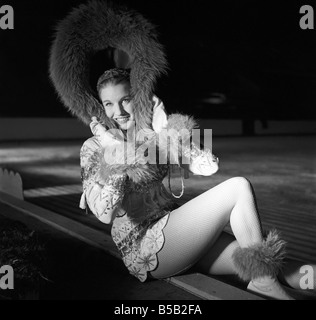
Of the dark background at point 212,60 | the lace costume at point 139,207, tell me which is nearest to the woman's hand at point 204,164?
the lace costume at point 139,207

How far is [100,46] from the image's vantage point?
2.16 m

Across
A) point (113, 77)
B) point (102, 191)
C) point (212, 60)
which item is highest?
point (212, 60)

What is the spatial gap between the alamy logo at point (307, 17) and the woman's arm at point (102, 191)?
153 centimetres

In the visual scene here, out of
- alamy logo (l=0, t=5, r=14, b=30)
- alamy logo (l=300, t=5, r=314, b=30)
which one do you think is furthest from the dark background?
alamy logo (l=300, t=5, r=314, b=30)

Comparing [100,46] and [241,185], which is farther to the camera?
[100,46]

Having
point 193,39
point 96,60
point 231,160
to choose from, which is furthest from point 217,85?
point 96,60

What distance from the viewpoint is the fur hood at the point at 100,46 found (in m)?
2.07

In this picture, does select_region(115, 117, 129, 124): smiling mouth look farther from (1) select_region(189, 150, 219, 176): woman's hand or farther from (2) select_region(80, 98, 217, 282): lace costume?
(1) select_region(189, 150, 219, 176): woman's hand

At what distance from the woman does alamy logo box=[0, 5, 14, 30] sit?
0.92 meters

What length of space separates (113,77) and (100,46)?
200 mm

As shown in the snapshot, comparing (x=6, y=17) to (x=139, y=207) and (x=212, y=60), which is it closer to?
(x=139, y=207)

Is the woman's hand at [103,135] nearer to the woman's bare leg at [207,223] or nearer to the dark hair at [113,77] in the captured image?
the dark hair at [113,77]

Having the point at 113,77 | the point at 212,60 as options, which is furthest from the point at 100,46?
the point at 212,60

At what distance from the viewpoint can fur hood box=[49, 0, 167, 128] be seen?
2.07 metres
